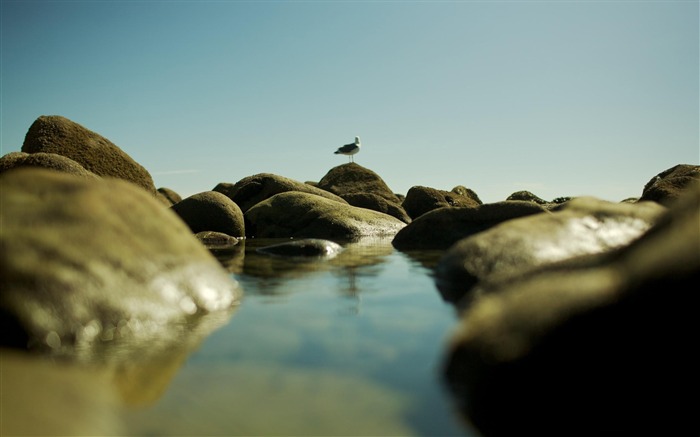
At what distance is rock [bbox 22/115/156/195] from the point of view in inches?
498

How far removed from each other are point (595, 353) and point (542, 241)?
2.53m

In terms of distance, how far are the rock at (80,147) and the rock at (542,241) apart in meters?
10.6

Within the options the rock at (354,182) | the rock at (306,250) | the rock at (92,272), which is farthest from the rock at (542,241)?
the rock at (354,182)

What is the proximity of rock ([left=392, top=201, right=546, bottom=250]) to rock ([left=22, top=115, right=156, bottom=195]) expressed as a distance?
293 inches

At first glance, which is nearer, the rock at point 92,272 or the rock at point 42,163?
the rock at point 92,272

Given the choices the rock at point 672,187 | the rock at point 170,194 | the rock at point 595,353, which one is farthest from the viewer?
the rock at point 170,194

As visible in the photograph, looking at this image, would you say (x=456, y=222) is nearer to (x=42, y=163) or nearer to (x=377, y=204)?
(x=42, y=163)

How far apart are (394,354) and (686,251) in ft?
4.59

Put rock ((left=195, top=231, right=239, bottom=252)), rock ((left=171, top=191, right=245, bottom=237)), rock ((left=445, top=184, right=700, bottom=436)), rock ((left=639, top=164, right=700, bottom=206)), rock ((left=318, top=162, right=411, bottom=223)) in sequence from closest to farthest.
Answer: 1. rock ((left=445, top=184, right=700, bottom=436))
2. rock ((left=195, top=231, right=239, bottom=252))
3. rock ((left=171, top=191, right=245, bottom=237))
4. rock ((left=639, top=164, right=700, bottom=206))
5. rock ((left=318, top=162, right=411, bottom=223))

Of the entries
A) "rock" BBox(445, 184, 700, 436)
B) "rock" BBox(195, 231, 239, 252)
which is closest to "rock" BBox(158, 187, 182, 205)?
"rock" BBox(195, 231, 239, 252)

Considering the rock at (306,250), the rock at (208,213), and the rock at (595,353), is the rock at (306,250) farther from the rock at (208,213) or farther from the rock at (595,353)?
the rock at (595,353)

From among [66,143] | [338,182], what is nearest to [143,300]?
[66,143]

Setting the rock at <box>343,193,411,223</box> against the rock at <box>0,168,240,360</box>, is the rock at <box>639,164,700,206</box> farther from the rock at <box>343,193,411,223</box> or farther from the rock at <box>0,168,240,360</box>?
the rock at <box>0,168,240,360</box>

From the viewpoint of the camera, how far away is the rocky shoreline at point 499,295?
6.03 ft
